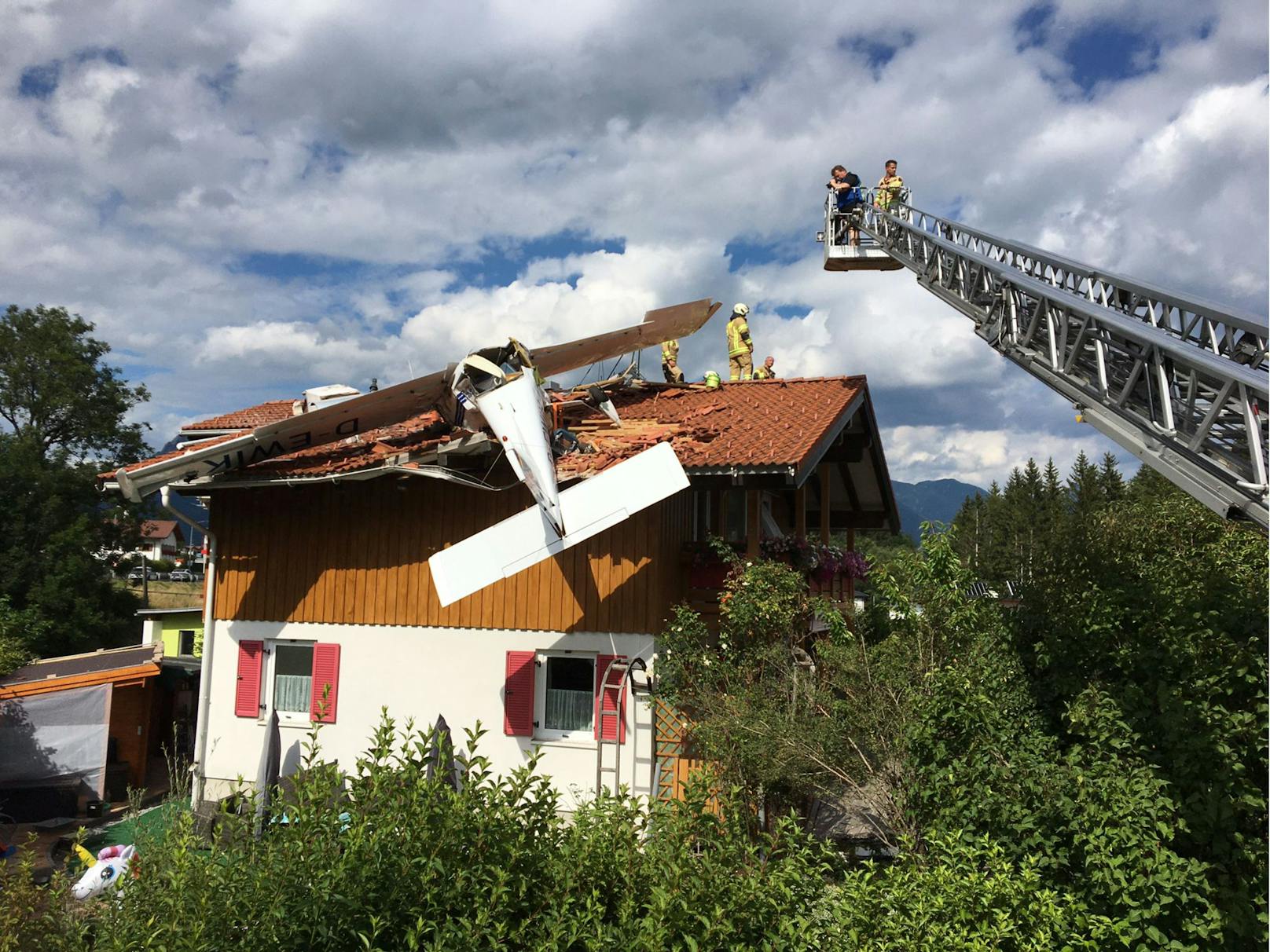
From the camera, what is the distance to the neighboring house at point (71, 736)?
1534 centimetres

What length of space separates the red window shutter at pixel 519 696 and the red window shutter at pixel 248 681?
12.8 feet

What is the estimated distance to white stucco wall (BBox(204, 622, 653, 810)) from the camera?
1093 cm

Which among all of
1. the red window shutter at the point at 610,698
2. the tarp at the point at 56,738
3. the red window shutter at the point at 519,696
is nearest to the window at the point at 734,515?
the red window shutter at the point at 610,698

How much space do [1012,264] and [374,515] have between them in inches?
Answer: 347

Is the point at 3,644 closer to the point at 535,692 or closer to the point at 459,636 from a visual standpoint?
the point at 459,636

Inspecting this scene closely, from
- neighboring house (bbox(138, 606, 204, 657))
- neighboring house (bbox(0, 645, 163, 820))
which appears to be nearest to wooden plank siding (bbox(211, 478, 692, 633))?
neighboring house (bbox(0, 645, 163, 820))

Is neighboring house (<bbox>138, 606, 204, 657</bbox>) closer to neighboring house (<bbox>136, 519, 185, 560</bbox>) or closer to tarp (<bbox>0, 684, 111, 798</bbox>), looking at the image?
tarp (<bbox>0, 684, 111, 798</bbox>)

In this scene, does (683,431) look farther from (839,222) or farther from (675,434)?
(839,222)

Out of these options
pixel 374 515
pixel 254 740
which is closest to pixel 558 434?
pixel 374 515

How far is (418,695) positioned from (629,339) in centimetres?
714

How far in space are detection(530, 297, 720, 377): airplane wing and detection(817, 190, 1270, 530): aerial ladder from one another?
19.1ft

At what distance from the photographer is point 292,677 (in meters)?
12.4

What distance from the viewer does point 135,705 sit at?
58.4ft

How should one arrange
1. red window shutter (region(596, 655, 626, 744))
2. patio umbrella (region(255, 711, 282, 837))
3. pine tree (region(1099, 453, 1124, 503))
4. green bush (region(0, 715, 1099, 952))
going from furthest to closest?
pine tree (region(1099, 453, 1124, 503)) → patio umbrella (region(255, 711, 282, 837)) → red window shutter (region(596, 655, 626, 744)) → green bush (region(0, 715, 1099, 952))
